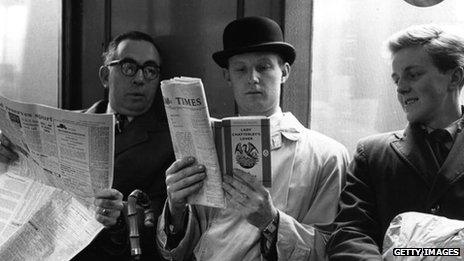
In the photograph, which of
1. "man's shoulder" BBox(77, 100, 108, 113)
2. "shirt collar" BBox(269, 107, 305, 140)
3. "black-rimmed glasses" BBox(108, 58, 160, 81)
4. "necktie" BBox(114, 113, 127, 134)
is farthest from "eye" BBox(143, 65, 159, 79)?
"shirt collar" BBox(269, 107, 305, 140)

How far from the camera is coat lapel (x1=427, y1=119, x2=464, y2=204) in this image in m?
1.76

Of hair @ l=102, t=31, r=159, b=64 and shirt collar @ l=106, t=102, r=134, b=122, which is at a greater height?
hair @ l=102, t=31, r=159, b=64

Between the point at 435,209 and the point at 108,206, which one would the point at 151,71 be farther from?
the point at 435,209

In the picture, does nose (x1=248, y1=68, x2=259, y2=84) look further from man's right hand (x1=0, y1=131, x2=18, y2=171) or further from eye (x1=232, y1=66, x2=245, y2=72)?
man's right hand (x1=0, y1=131, x2=18, y2=171)

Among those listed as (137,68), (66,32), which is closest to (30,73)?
(66,32)

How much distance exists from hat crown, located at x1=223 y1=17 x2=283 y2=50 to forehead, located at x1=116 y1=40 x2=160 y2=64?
510 mm

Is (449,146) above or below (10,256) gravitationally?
above

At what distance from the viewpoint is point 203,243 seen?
2.07 metres

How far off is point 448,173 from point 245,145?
64 cm

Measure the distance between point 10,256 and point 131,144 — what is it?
72 cm

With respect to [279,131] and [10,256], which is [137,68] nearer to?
[279,131]

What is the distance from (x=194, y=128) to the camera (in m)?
1.70

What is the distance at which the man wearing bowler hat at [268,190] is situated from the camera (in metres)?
1.89

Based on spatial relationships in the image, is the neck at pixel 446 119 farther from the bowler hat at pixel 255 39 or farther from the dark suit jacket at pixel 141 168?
the dark suit jacket at pixel 141 168
